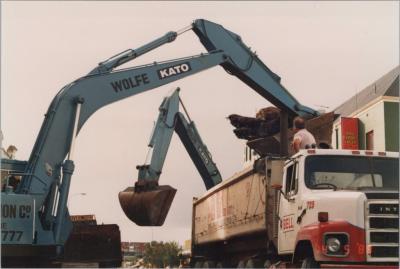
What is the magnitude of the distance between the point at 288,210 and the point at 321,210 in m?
1.35

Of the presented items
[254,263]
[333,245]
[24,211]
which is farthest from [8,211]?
[333,245]

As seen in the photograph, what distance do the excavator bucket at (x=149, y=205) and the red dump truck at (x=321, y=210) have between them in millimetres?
2630

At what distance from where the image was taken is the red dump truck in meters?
9.01

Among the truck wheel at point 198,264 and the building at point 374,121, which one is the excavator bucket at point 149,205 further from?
the building at point 374,121

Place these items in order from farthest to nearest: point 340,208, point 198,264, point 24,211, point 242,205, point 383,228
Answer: point 198,264, point 242,205, point 24,211, point 340,208, point 383,228

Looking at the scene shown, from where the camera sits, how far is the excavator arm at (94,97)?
45.0ft

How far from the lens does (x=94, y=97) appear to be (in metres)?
15.9

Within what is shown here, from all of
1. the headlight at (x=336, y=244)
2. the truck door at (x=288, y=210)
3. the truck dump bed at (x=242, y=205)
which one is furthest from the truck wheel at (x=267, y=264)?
the headlight at (x=336, y=244)

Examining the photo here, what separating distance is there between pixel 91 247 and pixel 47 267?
9.99ft

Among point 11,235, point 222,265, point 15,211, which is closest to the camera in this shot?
point 11,235

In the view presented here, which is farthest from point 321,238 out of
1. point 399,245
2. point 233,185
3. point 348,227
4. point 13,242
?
point 13,242

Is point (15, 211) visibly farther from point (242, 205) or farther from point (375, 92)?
point (375, 92)

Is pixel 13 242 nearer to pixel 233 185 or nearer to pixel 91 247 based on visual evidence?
pixel 91 247

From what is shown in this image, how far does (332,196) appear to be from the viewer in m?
9.48
